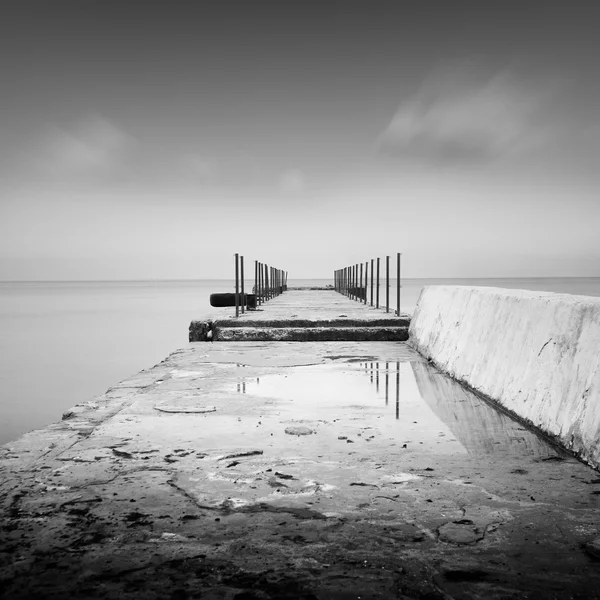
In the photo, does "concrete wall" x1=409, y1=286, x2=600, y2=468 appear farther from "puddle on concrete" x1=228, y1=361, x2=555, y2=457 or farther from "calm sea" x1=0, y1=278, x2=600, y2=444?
"calm sea" x1=0, y1=278, x2=600, y2=444

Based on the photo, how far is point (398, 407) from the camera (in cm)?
387

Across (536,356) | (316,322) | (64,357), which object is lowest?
(64,357)

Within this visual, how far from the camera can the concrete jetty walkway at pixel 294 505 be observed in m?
1.64

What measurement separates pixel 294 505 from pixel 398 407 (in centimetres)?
182

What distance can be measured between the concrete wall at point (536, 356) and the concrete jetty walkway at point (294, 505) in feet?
0.51

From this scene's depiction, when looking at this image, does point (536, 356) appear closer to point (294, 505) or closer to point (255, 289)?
point (294, 505)

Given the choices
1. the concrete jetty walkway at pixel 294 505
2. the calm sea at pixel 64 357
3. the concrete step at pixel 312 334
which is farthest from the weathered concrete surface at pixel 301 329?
the concrete jetty walkway at pixel 294 505

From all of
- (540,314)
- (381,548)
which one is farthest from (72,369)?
(381,548)

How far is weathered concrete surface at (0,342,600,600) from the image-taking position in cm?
165

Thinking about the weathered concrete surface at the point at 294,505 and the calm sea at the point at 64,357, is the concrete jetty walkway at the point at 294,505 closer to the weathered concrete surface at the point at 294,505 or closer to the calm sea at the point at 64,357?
the weathered concrete surface at the point at 294,505

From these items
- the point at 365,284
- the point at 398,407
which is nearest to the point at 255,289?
the point at 365,284

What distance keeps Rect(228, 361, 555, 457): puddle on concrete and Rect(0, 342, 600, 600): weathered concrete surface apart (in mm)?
22

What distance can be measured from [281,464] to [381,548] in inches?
34.8

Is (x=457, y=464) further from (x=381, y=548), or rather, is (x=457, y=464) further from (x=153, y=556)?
(x=153, y=556)
